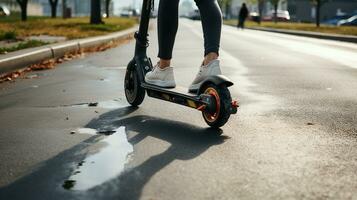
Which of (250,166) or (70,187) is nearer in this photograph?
(70,187)

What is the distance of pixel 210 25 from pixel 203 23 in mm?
57

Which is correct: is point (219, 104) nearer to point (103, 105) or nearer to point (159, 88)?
point (159, 88)

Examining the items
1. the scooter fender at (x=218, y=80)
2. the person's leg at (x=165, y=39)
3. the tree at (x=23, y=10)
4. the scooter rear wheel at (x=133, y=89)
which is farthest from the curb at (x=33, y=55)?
the tree at (x=23, y=10)

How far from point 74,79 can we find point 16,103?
2083 mm

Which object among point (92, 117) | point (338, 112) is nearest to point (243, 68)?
point (338, 112)

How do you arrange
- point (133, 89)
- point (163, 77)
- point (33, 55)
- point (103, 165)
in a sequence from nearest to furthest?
1. point (103, 165)
2. point (163, 77)
3. point (133, 89)
4. point (33, 55)

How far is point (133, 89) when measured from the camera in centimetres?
515

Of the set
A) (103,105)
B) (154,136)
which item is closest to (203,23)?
(154,136)

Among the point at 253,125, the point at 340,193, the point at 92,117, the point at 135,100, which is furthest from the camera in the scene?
the point at 135,100

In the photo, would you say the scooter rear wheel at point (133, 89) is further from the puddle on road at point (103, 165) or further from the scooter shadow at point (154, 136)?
the puddle on road at point (103, 165)

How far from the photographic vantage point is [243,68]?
29.9ft

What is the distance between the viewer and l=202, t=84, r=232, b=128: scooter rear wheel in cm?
386

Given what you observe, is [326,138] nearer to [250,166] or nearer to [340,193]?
[250,166]

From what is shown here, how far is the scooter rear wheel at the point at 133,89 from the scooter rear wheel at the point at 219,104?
112 cm
